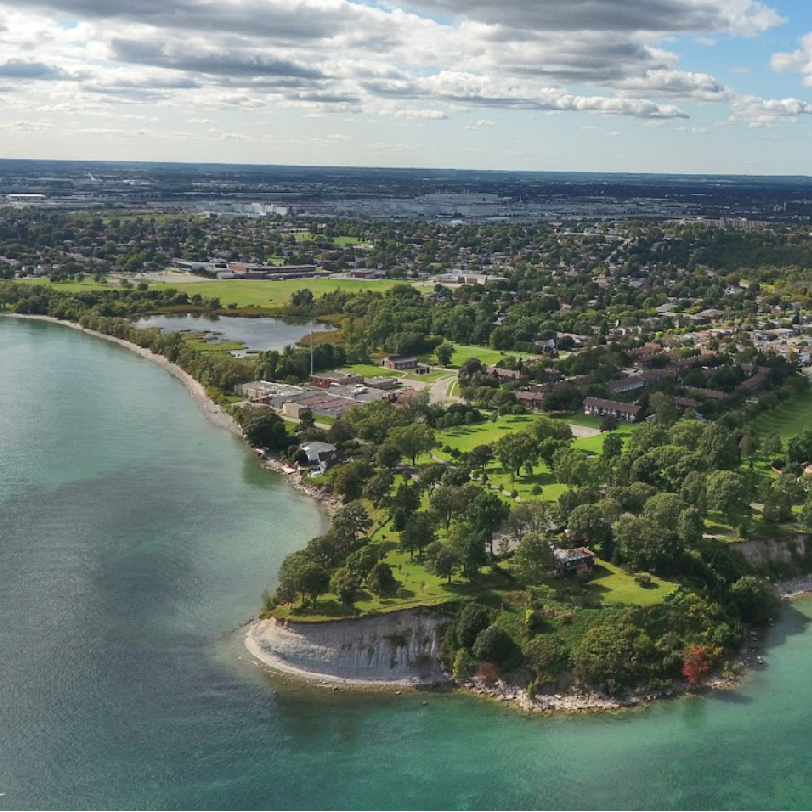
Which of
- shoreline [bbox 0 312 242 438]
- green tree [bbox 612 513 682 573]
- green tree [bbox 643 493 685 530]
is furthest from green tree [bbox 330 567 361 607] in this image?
shoreline [bbox 0 312 242 438]

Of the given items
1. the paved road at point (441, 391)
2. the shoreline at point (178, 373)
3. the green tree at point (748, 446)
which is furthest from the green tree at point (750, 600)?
the shoreline at point (178, 373)

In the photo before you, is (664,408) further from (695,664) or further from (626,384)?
(695,664)

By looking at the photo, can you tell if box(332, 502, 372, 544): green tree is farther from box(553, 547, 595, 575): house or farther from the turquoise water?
box(553, 547, 595, 575): house

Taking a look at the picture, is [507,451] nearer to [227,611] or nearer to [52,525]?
[227,611]

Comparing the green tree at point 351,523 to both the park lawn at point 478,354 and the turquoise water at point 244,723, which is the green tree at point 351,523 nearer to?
the turquoise water at point 244,723

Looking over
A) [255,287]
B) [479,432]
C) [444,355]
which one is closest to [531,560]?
[479,432]

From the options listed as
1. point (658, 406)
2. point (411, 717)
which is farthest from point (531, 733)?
point (658, 406)
